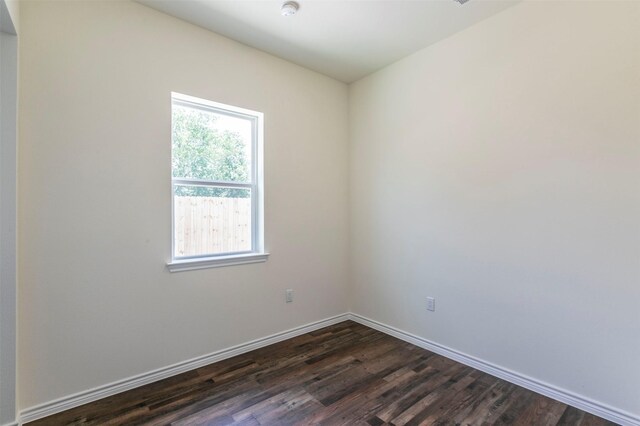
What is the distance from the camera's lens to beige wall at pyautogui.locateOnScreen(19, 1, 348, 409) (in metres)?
1.88

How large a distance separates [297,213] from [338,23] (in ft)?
5.73

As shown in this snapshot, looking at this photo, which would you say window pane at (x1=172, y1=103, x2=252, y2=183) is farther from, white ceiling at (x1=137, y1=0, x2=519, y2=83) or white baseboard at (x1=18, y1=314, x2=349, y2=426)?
white baseboard at (x1=18, y1=314, x2=349, y2=426)

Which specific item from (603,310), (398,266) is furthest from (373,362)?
(603,310)

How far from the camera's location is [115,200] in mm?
2137

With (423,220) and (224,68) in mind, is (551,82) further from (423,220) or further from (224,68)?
(224,68)

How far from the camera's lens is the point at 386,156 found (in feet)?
10.6

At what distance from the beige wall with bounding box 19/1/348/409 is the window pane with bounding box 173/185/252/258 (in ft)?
0.53

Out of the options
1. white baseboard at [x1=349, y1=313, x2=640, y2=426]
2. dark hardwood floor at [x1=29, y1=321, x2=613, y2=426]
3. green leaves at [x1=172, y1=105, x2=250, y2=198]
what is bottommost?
dark hardwood floor at [x1=29, y1=321, x2=613, y2=426]

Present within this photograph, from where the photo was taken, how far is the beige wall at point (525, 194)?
187 cm

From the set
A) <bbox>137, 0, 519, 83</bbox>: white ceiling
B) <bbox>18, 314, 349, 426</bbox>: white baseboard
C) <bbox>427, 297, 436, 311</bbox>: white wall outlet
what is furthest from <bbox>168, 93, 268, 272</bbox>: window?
<bbox>427, 297, 436, 311</bbox>: white wall outlet

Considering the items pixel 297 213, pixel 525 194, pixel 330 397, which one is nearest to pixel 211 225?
pixel 297 213

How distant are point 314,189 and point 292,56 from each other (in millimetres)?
1347

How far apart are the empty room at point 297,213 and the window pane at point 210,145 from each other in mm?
20

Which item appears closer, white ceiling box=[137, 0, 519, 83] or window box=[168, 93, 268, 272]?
white ceiling box=[137, 0, 519, 83]
